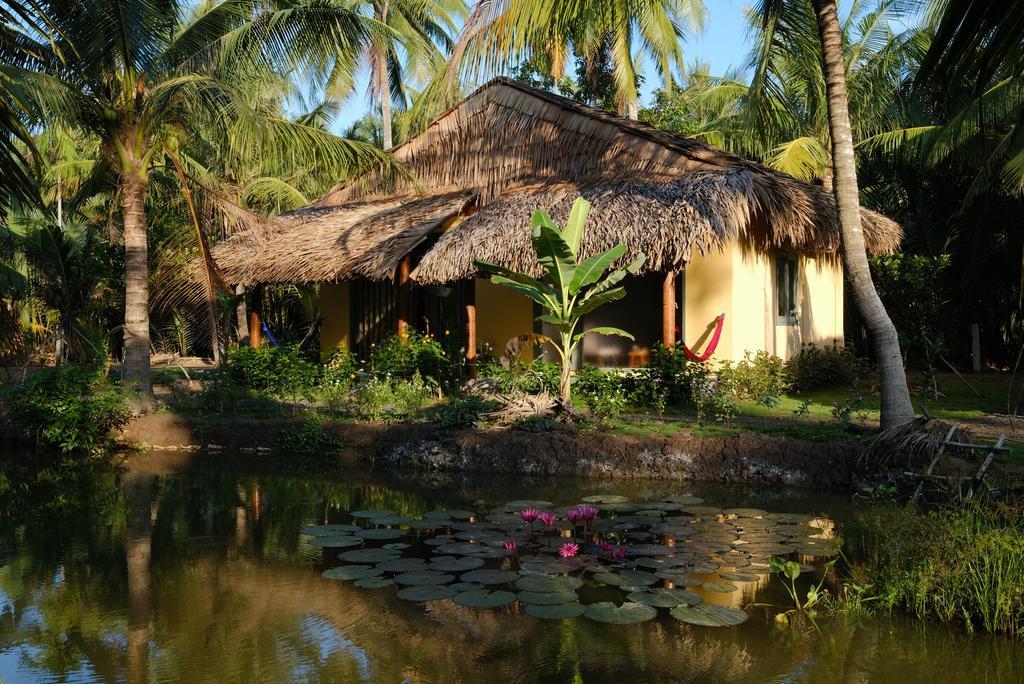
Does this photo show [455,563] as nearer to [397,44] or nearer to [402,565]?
[402,565]

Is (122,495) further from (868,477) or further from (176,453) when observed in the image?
(868,477)

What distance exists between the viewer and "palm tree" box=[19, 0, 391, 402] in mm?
9938

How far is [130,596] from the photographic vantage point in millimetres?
5391

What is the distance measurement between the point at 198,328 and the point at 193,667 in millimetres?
18203

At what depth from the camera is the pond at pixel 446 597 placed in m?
4.22

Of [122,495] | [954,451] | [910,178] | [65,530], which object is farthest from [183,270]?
[910,178]

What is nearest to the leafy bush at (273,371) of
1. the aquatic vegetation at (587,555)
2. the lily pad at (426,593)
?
the aquatic vegetation at (587,555)

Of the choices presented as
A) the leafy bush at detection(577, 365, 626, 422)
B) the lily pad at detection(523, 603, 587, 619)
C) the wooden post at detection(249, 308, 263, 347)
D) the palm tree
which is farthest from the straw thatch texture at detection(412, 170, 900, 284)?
the lily pad at detection(523, 603, 587, 619)

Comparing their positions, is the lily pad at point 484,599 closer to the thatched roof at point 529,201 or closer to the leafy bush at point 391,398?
the leafy bush at point 391,398

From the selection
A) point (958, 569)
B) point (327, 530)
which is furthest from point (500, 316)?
point (958, 569)

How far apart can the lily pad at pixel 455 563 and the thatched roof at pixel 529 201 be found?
230 inches

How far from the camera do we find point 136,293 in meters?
11.1

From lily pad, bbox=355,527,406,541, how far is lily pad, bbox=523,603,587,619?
190 centimetres

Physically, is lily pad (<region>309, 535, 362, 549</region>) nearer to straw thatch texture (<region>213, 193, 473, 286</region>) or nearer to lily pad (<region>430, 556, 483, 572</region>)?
lily pad (<region>430, 556, 483, 572</region>)
